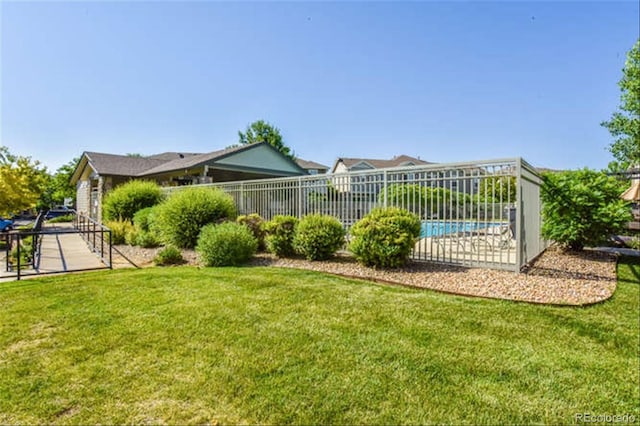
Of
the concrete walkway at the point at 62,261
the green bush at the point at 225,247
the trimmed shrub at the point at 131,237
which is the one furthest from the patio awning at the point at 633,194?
the trimmed shrub at the point at 131,237

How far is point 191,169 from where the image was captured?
16.5 m

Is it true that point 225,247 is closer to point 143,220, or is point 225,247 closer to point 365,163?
point 143,220

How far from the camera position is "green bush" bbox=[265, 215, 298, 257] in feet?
24.8

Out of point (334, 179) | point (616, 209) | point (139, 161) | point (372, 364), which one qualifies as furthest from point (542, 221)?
point (139, 161)

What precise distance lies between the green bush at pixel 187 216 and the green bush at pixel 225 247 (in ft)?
7.30

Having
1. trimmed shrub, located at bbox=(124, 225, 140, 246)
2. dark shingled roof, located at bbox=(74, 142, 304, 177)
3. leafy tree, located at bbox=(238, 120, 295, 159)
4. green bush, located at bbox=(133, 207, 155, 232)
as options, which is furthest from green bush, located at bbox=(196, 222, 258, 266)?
leafy tree, located at bbox=(238, 120, 295, 159)

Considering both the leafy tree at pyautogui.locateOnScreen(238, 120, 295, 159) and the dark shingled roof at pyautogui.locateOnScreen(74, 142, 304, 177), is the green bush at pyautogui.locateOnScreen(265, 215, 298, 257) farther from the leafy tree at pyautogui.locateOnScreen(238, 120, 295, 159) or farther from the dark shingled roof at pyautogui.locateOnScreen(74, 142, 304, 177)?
the leafy tree at pyautogui.locateOnScreen(238, 120, 295, 159)

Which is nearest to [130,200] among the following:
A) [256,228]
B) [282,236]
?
[256,228]

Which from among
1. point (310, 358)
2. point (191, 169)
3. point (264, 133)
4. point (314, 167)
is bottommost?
point (310, 358)

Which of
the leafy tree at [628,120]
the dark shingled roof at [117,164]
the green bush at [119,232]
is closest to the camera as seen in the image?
the green bush at [119,232]

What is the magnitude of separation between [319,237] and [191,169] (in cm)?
1199

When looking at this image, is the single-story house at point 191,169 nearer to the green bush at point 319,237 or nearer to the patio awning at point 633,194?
the green bush at point 319,237

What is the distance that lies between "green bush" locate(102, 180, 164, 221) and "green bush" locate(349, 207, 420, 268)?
1167 centimetres

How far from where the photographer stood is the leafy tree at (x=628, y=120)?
40.1ft
